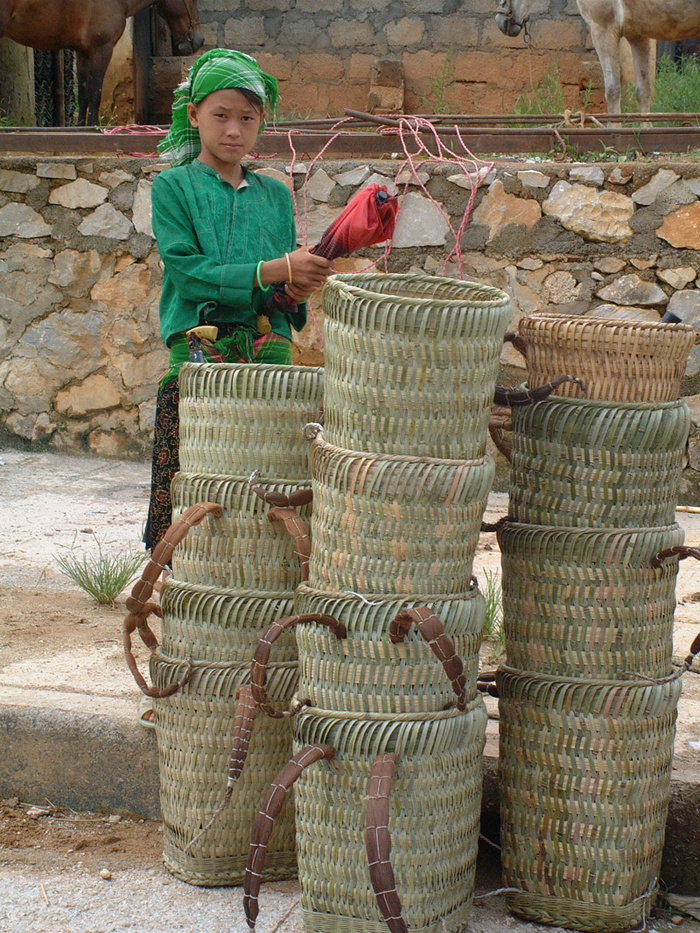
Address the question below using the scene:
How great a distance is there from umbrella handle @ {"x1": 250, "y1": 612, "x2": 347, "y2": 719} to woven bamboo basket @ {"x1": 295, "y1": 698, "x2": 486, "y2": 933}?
0.28ft

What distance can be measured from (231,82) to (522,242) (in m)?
3.13

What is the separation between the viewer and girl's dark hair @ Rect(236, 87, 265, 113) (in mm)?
2533

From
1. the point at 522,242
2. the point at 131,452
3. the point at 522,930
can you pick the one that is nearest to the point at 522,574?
the point at 522,930

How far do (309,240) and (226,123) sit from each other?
309cm

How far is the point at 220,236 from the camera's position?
2633 mm

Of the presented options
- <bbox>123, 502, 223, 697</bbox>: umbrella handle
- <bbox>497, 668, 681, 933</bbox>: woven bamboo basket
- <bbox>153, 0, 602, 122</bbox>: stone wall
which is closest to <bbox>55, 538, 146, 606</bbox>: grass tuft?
<bbox>123, 502, 223, 697</bbox>: umbrella handle

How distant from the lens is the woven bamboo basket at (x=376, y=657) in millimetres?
2000

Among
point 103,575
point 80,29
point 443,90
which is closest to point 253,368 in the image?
point 103,575

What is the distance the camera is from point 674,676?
223cm

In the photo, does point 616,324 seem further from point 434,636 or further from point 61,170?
point 61,170

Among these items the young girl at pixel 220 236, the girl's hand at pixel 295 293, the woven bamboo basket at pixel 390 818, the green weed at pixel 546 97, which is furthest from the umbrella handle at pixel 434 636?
the green weed at pixel 546 97

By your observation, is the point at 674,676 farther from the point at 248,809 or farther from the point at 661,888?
the point at 248,809

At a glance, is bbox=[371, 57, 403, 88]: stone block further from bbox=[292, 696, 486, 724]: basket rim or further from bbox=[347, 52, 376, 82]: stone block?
bbox=[292, 696, 486, 724]: basket rim

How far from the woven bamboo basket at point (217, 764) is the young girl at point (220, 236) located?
58 centimetres
